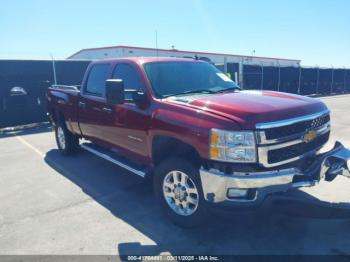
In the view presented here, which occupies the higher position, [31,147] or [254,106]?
[254,106]

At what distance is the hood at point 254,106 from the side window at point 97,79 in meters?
1.87

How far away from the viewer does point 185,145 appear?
3.50 meters

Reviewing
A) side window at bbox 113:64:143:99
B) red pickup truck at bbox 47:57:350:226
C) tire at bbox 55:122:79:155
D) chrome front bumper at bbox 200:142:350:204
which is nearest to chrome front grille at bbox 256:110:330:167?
red pickup truck at bbox 47:57:350:226

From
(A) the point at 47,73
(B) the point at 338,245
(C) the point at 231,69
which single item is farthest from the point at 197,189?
(C) the point at 231,69

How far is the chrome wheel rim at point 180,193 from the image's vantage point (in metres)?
3.48

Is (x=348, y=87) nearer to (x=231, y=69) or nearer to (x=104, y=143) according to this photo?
(x=231, y=69)

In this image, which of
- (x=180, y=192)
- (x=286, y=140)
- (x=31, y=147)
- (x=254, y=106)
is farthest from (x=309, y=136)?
(x=31, y=147)

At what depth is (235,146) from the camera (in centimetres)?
300

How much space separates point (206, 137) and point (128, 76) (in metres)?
2.00

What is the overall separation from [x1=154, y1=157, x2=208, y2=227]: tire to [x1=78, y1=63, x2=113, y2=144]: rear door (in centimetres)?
156

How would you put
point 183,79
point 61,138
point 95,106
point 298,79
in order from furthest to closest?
point 298,79, point 61,138, point 95,106, point 183,79

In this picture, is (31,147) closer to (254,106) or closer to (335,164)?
(254,106)

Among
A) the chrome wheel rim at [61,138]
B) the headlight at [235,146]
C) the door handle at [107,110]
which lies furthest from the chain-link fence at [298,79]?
the headlight at [235,146]

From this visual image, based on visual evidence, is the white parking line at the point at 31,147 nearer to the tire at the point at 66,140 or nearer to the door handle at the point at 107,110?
the tire at the point at 66,140
